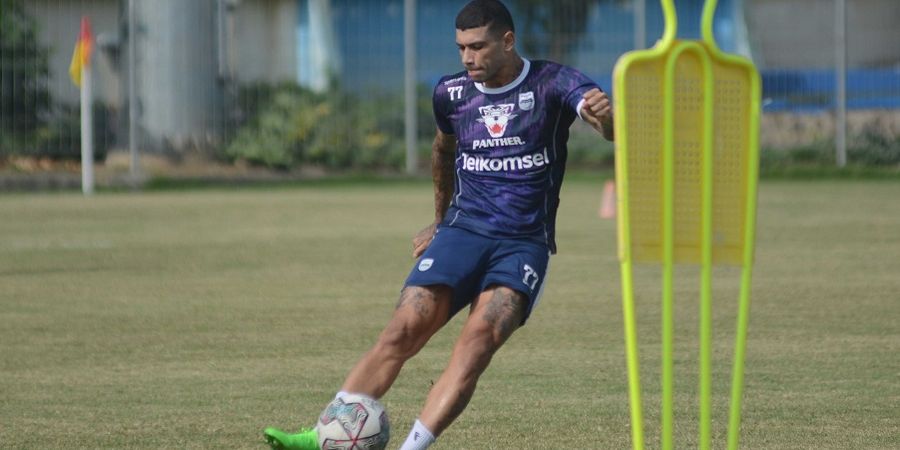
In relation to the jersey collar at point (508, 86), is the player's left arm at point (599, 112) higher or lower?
lower

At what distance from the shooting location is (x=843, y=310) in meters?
11.8

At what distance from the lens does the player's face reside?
22.9ft

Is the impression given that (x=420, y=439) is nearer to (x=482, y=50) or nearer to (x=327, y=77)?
(x=482, y=50)

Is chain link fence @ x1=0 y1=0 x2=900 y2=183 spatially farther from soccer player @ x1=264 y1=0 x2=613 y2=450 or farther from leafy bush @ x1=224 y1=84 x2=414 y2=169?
soccer player @ x1=264 y1=0 x2=613 y2=450

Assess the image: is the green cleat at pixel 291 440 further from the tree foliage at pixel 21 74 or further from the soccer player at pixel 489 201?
the tree foliage at pixel 21 74

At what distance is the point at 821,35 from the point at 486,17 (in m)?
25.0

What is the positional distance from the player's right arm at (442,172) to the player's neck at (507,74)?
1.44 ft

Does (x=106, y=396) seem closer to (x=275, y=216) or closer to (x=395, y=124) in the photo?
(x=275, y=216)

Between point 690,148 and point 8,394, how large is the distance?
15.0 feet

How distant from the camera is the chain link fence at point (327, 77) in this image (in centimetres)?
2888

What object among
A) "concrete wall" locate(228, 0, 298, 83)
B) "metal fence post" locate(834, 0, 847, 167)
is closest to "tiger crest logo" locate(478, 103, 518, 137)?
"concrete wall" locate(228, 0, 298, 83)

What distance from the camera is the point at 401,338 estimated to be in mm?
6723

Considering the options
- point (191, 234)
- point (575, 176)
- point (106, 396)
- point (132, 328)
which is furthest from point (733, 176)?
point (575, 176)

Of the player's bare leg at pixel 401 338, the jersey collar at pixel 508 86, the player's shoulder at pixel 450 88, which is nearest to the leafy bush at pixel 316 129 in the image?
the player's shoulder at pixel 450 88
